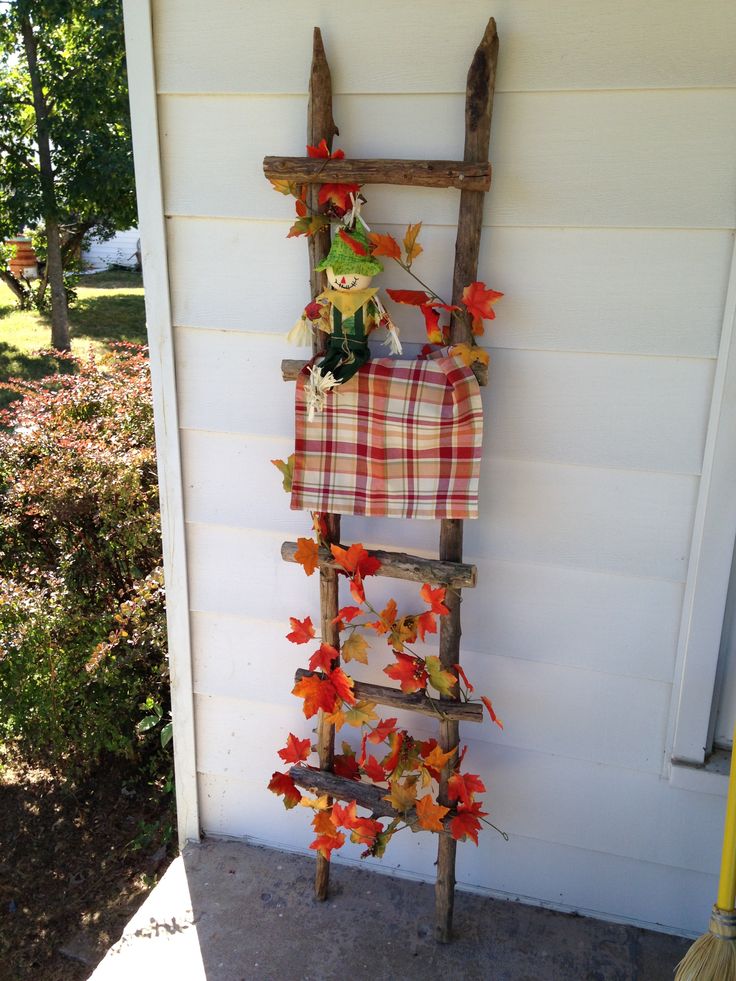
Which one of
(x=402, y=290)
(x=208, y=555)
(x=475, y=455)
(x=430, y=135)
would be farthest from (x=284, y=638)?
(x=430, y=135)

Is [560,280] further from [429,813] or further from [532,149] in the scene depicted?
[429,813]

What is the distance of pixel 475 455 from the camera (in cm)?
169

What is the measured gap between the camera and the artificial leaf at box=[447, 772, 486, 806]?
1.85 meters

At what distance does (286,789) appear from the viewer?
1.95 metres

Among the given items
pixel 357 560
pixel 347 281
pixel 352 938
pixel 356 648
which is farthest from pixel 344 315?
pixel 352 938

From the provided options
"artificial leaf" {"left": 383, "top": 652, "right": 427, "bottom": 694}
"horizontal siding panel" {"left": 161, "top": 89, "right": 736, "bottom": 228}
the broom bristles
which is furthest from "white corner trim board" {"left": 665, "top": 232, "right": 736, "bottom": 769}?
"artificial leaf" {"left": 383, "top": 652, "right": 427, "bottom": 694}

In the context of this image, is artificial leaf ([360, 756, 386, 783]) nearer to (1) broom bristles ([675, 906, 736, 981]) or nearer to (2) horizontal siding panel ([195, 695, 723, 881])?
(2) horizontal siding panel ([195, 695, 723, 881])

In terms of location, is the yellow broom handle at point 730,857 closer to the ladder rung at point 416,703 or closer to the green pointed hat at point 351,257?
the ladder rung at point 416,703

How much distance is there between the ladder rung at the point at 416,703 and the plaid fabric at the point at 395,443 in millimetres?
410

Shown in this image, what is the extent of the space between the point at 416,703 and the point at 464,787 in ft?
0.69

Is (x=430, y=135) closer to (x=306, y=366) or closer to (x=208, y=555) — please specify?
(x=306, y=366)

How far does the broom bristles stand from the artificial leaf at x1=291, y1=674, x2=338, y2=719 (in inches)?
33.4

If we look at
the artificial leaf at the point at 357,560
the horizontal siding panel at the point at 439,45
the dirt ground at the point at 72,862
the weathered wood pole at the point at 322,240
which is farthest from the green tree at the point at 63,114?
the artificial leaf at the point at 357,560

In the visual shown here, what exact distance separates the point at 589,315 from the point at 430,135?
464mm
